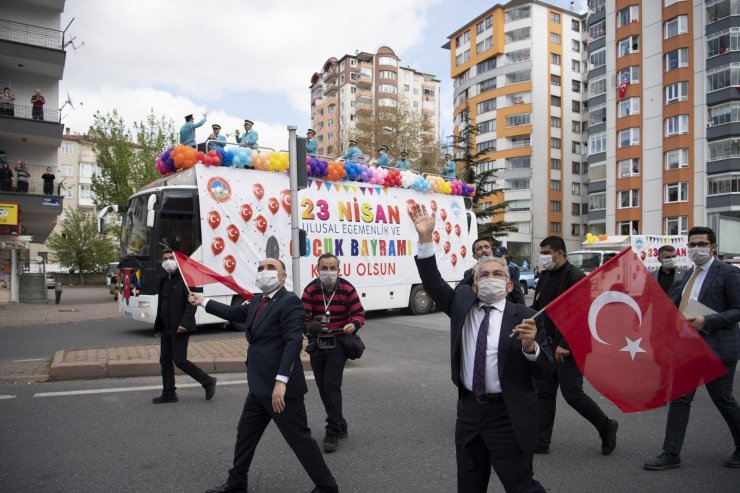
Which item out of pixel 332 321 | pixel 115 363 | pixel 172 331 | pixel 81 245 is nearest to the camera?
pixel 332 321

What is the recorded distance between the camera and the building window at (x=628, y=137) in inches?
1936

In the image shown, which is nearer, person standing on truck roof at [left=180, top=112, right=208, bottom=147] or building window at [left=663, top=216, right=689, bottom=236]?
person standing on truck roof at [left=180, top=112, right=208, bottom=147]

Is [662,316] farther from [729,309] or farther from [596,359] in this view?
[729,309]

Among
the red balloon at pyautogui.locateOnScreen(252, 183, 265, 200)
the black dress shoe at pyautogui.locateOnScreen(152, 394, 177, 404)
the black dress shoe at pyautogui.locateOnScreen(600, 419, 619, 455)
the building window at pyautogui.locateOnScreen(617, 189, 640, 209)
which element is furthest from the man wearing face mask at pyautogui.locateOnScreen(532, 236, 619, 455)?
the building window at pyautogui.locateOnScreen(617, 189, 640, 209)

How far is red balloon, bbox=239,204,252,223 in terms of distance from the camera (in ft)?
42.9

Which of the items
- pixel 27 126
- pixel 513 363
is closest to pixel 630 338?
pixel 513 363

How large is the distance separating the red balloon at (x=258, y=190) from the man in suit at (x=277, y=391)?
9.33 m

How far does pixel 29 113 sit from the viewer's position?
26.9m

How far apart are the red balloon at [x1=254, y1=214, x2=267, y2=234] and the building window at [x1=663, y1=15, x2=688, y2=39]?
45.1 metres

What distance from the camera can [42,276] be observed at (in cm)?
2670

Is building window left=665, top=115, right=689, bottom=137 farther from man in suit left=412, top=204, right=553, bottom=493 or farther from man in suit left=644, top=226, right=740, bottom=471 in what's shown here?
man in suit left=412, top=204, right=553, bottom=493

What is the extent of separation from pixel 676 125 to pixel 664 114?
1.46m

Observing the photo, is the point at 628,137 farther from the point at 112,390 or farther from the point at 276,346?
the point at 276,346

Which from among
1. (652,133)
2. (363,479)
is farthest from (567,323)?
(652,133)
